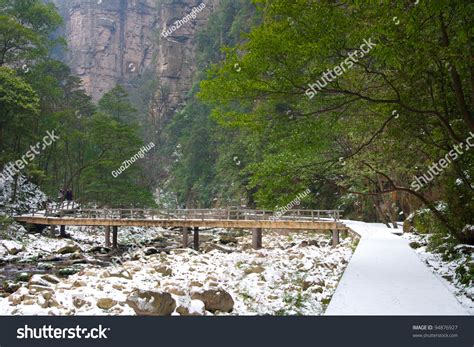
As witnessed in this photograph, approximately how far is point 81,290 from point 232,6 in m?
63.6

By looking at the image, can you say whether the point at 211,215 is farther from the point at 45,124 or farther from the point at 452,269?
the point at 452,269

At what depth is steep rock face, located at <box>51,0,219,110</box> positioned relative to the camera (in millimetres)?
73000

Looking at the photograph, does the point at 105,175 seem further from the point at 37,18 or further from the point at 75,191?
the point at 37,18

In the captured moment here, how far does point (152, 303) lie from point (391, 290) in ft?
13.9

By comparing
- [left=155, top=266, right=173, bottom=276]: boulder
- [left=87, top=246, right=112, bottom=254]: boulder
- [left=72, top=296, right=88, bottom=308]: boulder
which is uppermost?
[left=72, top=296, right=88, bottom=308]: boulder

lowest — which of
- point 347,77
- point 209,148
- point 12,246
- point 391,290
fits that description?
point 12,246

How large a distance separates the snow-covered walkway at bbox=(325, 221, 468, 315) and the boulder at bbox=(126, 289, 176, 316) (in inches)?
99.1

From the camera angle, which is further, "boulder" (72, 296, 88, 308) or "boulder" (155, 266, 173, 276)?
"boulder" (155, 266, 173, 276)

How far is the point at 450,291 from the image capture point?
7.60 m

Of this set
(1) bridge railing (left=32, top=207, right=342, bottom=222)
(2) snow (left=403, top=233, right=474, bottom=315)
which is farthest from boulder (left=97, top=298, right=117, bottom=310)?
(1) bridge railing (left=32, top=207, right=342, bottom=222)

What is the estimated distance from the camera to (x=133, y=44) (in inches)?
3305

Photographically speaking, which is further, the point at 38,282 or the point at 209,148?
the point at 209,148

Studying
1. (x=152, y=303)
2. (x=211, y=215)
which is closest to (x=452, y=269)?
(x=152, y=303)

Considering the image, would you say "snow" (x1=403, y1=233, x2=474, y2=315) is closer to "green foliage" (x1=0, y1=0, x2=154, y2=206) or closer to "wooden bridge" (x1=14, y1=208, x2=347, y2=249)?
"wooden bridge" (x1=14, y1=208, x2=347, y2=249)
